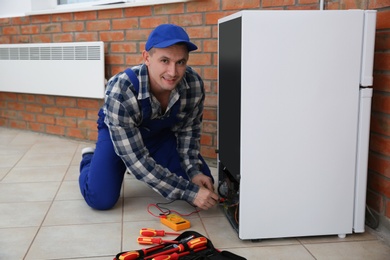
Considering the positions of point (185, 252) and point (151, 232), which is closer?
point (185, 252)

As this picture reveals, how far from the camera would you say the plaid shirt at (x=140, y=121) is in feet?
5.94

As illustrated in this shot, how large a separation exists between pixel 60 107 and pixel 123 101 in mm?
1977

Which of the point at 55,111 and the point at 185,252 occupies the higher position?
the point at 55,111

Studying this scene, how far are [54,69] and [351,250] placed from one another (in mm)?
→ 2594

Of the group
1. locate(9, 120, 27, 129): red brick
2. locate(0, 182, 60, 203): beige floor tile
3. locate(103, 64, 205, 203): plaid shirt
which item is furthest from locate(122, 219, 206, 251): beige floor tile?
locate(9, 120, 27, 129): red brick

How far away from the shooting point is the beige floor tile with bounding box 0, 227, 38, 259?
1.59 meters

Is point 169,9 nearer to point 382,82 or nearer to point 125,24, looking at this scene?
point 125,24

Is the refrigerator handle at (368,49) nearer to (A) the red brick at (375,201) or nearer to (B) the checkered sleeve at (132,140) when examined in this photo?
(A) the red brick at (375,201)

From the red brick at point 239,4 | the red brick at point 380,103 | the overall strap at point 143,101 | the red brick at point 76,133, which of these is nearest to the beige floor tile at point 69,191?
the overall strap at point 143,101

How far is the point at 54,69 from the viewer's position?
342 centimetres

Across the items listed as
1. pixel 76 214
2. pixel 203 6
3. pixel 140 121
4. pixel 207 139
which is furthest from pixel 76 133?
pixel 140 121

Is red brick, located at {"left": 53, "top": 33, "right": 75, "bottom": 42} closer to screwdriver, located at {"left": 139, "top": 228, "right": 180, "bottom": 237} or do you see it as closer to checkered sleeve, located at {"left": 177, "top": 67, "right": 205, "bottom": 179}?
checkered sleeve, located at {"left": 177, "top": 67, "right": 205, "bottom": 179}

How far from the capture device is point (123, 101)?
1.80 m

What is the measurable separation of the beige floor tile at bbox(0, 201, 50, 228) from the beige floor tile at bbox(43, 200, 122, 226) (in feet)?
0.12
